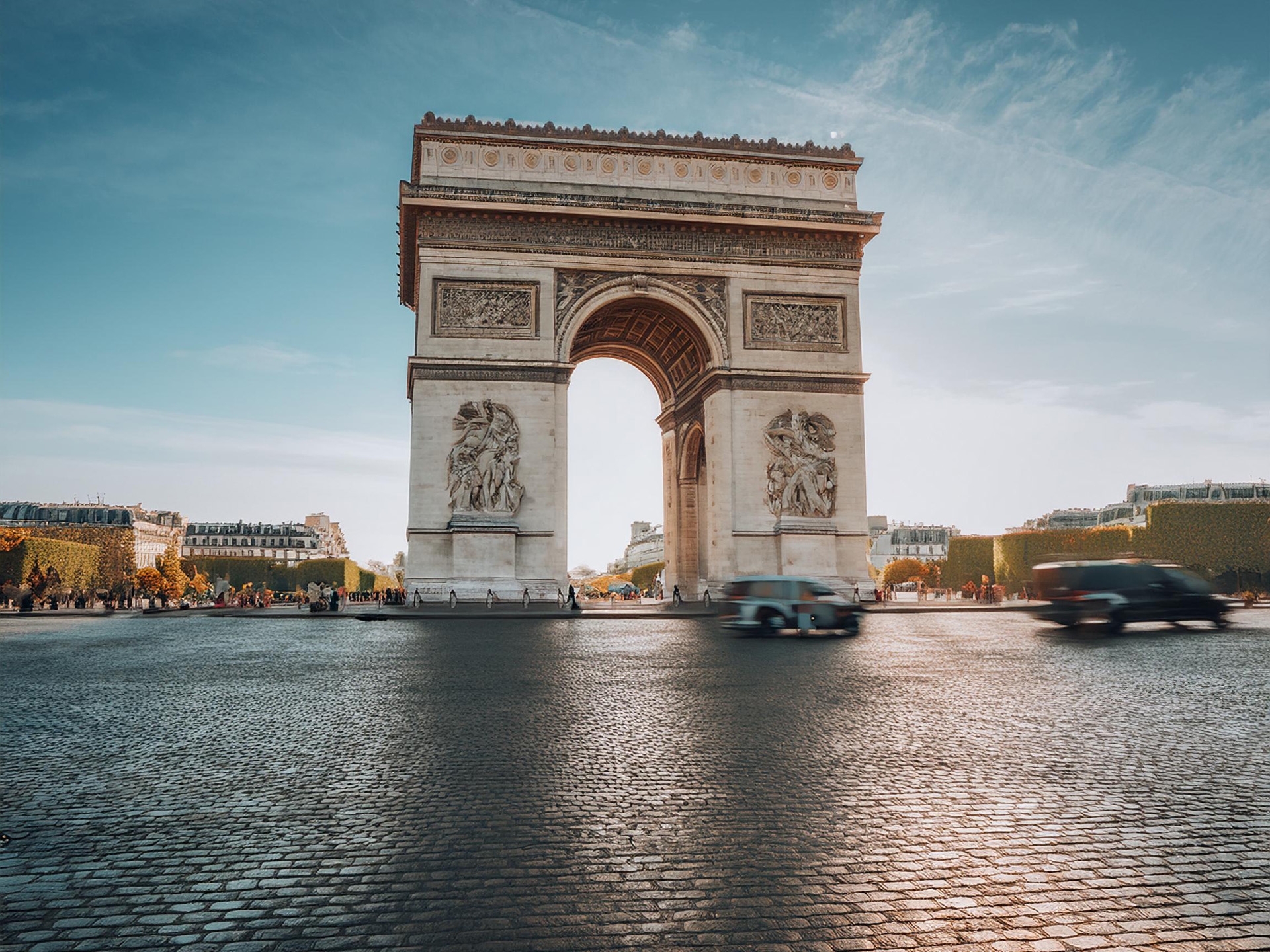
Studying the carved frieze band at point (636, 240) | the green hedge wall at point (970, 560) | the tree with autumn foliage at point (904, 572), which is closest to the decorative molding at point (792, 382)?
the carved frieze band at point (636, 240)

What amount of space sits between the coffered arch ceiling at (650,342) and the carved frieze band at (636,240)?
1.78 meters

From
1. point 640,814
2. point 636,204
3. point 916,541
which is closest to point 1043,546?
point 636,204

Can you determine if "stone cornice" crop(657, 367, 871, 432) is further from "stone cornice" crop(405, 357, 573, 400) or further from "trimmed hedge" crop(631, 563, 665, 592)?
"trimmed hedge" crop(631, 563, 665, 592)

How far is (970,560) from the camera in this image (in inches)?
2392

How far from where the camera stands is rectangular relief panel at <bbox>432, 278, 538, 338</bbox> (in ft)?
87.7

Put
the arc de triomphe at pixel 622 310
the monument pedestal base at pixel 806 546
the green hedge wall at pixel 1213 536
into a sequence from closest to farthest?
the arc de triomphe at pixel 622 310, the monument pedestal base at pixel 806 546, the green hedge wall at pixel 1213 536

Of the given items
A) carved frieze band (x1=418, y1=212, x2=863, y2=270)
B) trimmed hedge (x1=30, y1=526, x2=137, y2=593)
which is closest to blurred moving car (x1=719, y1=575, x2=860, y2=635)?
carved frieze band (x1=418, y1=212, x2=863, y2=270)

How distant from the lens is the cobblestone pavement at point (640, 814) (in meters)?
3.02

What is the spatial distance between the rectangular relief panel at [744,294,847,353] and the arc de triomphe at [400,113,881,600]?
0.06 metres

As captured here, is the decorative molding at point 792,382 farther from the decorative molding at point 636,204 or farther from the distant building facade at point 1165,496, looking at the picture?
the distant building facade at point 1165,496

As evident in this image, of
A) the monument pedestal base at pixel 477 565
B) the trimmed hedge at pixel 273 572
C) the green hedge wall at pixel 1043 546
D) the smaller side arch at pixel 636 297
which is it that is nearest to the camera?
the monument pedestal base at pixel 477 565

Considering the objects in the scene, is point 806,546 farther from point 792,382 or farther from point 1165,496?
point 1165,496

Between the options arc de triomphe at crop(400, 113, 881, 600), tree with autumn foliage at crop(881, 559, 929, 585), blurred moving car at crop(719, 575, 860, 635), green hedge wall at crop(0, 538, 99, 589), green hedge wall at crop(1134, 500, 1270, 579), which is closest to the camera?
blurred moving car at crop(719, 575, 860, 635)

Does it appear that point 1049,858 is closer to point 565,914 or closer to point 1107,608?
point 565,914
